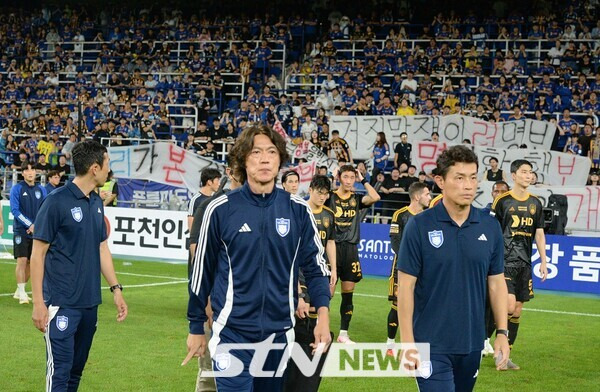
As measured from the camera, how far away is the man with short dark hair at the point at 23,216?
1513cm

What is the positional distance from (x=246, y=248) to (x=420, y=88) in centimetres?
2429

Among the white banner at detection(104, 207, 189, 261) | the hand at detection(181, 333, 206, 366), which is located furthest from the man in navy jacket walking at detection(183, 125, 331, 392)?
the white banner at detection(104, 207, 189, 261)

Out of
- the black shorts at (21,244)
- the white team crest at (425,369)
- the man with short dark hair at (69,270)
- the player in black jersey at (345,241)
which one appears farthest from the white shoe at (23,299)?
the white team crest at (425,369)

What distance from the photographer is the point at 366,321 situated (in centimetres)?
1450

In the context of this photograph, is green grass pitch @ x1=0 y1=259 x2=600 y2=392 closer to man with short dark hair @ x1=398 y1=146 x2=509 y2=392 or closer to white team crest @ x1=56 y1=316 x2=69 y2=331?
white team crest @ x1=56 y1=316 x2=69 y2=331

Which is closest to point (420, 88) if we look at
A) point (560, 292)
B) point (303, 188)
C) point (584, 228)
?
point (303, 188)

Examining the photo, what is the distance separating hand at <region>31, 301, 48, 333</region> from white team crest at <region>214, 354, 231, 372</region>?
74.0 inches

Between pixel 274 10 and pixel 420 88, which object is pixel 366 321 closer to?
pixel 420 88

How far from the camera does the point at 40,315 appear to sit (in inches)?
265

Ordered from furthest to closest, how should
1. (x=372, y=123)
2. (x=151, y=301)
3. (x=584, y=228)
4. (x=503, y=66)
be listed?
(x=503, y=66) → (x=372, y=123) → (x=584, y=228) → (x=151, y=301)

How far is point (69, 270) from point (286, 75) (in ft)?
88.1

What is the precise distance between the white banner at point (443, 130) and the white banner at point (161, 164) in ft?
13.2

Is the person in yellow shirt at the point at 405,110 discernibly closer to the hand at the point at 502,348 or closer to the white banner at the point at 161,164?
the white banner at the point at 161,164

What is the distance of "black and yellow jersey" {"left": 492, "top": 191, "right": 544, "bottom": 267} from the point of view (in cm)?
1075
